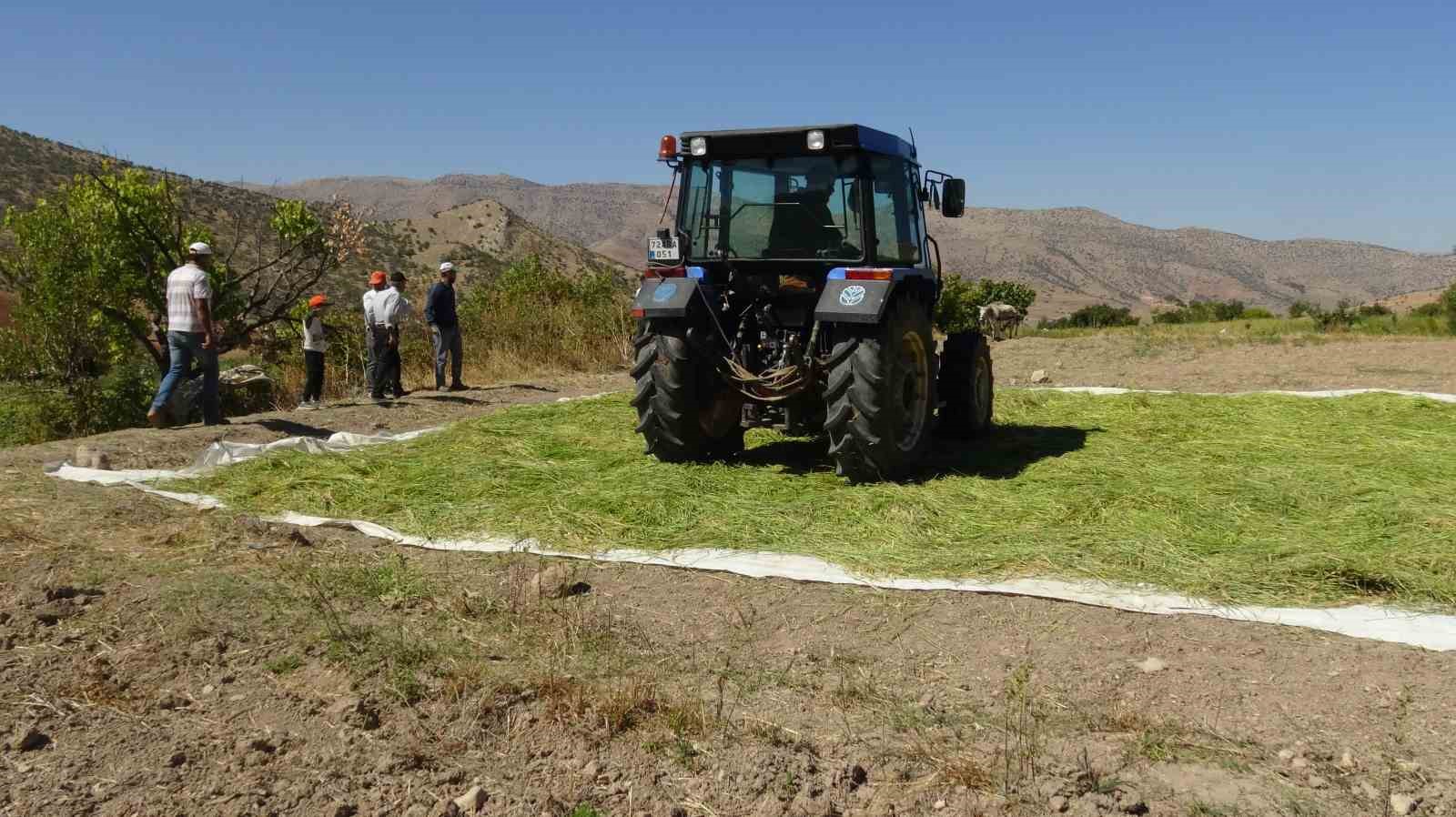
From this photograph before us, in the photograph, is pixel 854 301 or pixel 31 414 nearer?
pixel 854 301

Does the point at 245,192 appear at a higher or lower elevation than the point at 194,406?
higher

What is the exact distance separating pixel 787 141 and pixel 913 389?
1.87m

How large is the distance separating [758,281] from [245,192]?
60.7m

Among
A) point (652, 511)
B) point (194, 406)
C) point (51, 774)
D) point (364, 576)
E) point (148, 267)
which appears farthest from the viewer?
point (148, 267)

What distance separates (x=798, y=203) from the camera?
24.6 ft

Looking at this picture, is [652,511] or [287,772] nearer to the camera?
[287,772]

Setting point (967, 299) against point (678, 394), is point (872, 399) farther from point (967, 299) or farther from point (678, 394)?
point (967, 299)

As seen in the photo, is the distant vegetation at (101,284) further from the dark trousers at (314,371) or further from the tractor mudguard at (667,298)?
the tractor mudguard at (667,298)

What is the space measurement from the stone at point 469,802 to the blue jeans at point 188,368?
23.7ft

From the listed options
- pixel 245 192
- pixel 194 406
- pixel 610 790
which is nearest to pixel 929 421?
pixel 610 790

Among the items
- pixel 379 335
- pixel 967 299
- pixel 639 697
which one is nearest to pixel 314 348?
pixel 379 335

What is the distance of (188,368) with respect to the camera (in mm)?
9586

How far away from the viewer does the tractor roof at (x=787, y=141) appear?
714 centimetres

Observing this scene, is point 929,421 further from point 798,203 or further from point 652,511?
point 652,511
